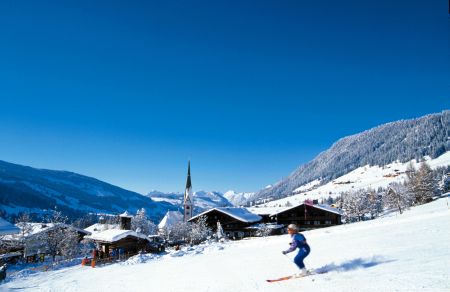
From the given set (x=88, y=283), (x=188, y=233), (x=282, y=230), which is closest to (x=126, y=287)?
(x=88, y=283)

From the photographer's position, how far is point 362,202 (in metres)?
89.8

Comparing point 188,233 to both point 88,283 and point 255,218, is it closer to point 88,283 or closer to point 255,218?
point 255,218

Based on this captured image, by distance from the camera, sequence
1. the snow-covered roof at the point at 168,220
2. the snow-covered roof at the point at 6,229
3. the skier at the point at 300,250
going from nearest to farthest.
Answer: the skier at the point at 300,250 < the snow-covered roof at the point at 6,229 < the snow-covered roof at the point at 168,220

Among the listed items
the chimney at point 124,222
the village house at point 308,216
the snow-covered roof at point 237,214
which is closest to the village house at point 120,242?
the chimney at point 124,222

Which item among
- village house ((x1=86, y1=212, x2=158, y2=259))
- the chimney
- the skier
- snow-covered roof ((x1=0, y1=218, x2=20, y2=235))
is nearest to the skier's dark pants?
the skier

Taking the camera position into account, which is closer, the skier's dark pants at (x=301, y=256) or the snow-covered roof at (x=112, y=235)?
the skier's dark pants at (x=301, y=256)

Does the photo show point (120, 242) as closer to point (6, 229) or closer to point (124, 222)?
point (124, 222)

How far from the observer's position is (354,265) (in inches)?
423

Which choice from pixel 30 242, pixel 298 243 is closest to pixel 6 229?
pixel 298 243

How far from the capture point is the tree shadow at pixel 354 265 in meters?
10.3

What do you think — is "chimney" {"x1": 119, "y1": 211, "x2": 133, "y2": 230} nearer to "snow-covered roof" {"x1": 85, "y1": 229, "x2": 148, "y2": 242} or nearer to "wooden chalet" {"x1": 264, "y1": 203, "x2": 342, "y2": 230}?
"snow-covered roof" {"x1": 85, "y1": 229, "x2": 148, "y2": 242}

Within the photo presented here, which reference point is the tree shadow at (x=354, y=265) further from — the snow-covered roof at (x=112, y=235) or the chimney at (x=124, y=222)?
the chimney at (x=124, y=222)

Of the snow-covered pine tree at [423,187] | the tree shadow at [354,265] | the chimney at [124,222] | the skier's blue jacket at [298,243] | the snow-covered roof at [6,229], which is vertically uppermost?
the snow-covered pine tree at [423,187]

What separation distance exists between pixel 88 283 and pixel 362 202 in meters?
85.9
